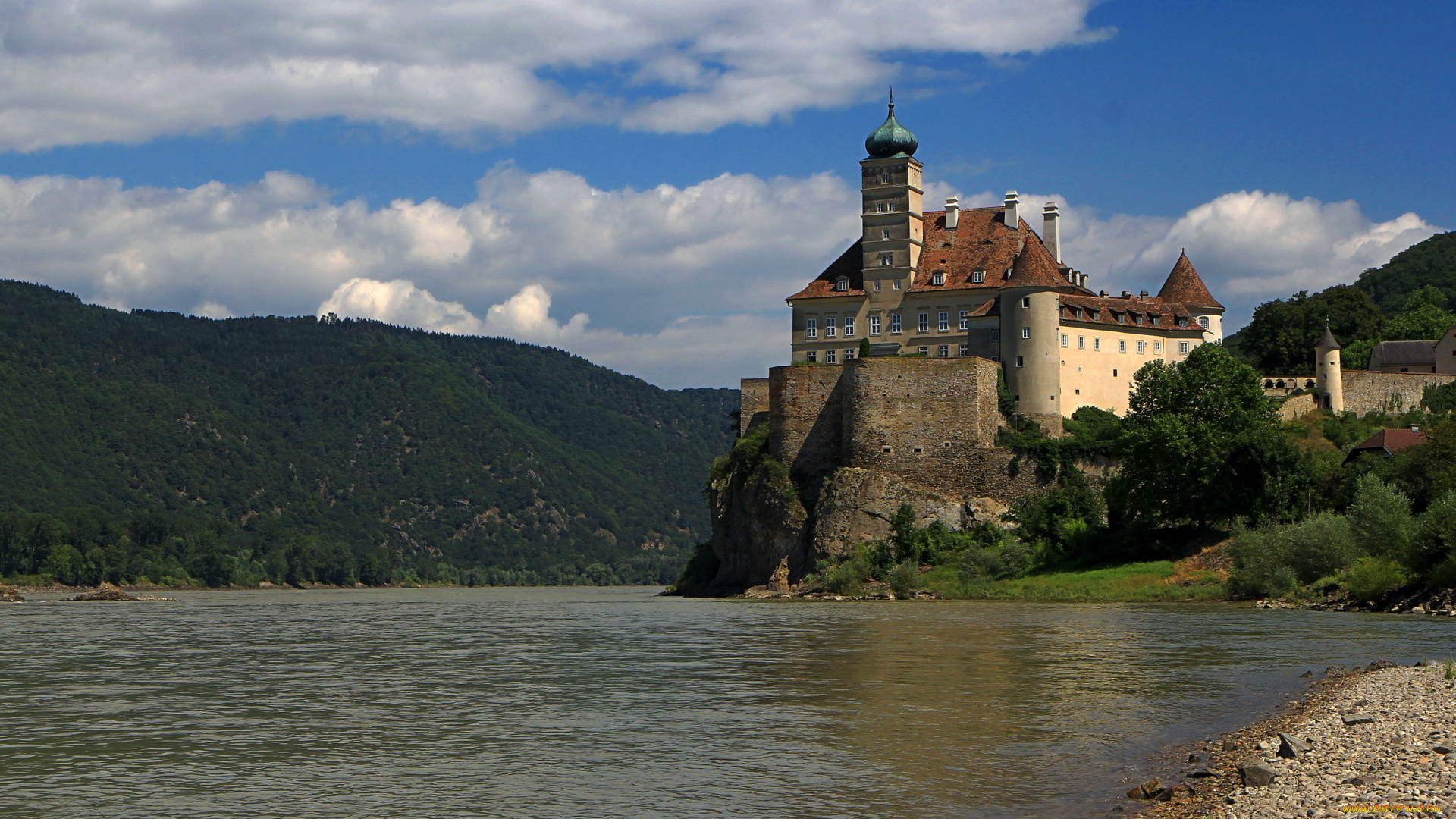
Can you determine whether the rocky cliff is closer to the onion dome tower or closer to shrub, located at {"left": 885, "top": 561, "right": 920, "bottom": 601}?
shrub, located at {"left": 885, "top": 561, "right": 920, "bottom": 601}

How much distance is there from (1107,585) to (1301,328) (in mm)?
36575

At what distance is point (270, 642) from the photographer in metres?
52.5

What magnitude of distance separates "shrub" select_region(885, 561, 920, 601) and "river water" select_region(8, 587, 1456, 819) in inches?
674

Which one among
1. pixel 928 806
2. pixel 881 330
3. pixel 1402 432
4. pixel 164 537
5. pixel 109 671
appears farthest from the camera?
pixel 164 537

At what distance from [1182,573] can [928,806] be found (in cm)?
5069

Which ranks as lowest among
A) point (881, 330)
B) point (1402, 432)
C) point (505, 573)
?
point (505, 573)

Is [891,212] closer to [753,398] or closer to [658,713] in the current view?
[753,398]

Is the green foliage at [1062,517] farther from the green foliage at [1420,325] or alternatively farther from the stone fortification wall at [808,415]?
the green foliage at [1420,325]

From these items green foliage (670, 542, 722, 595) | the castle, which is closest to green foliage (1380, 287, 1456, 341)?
the castle

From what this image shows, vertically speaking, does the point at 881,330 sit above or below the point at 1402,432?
above

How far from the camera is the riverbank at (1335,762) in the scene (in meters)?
17.0

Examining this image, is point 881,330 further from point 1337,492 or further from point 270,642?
point 270,642

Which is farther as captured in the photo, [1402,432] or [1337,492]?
[1402,432]

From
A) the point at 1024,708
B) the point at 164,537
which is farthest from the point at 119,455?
the point at 1024,708
